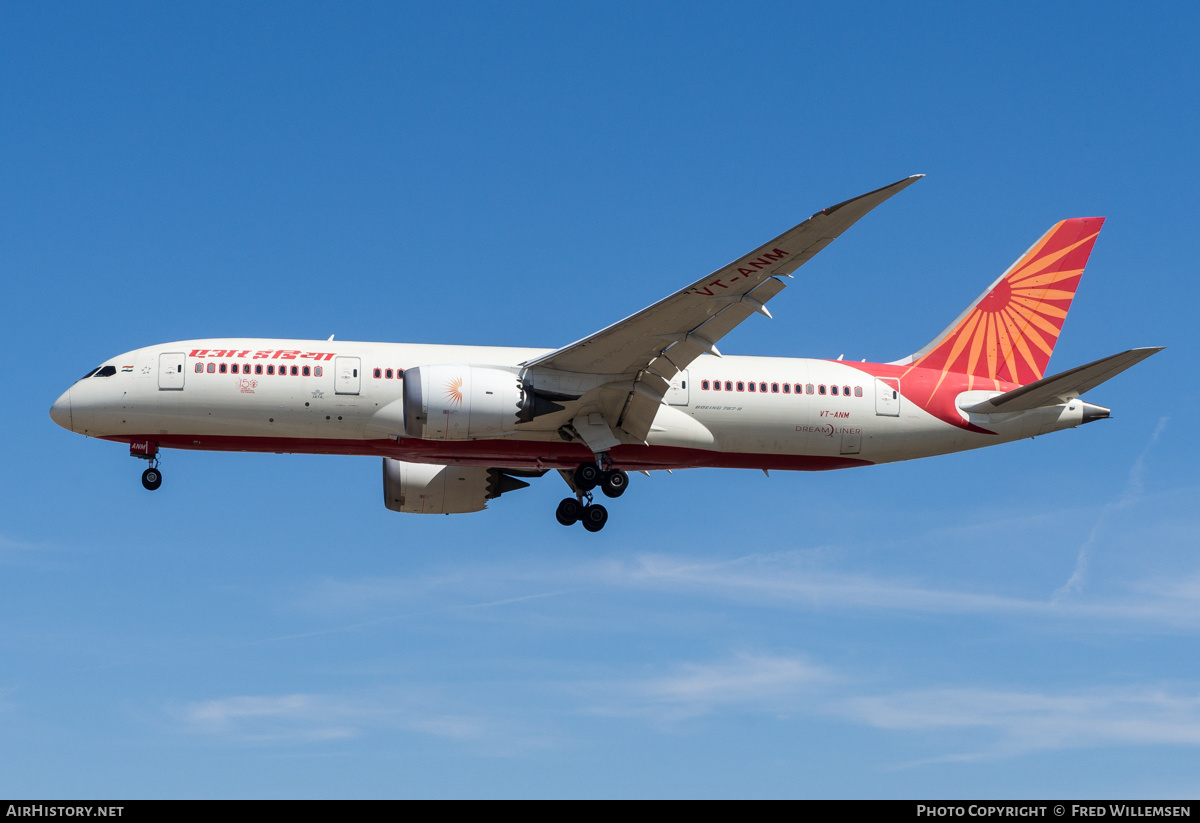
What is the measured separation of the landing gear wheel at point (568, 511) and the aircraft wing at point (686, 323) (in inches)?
101

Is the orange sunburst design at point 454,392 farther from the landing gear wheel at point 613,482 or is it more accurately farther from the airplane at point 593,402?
the landing gear wheel at point 613,482

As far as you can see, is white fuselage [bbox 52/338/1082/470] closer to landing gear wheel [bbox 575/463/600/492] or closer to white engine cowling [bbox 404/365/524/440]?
landing gear wheel [bbox 575/463/600/492]

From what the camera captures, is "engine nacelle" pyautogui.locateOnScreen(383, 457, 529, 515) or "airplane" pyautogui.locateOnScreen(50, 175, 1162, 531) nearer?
A: "airplane" pyautogui.locateOnScreen(50, 175, 1162, 531)

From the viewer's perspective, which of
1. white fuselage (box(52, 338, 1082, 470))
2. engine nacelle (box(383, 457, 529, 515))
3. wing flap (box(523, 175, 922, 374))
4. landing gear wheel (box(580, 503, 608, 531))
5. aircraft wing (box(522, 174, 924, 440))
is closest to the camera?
wing flap (box(523, 175, 922, 374))

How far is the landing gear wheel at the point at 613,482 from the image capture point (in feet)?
105

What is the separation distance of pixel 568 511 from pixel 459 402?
5231 millimetres

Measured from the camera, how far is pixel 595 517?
32812mm

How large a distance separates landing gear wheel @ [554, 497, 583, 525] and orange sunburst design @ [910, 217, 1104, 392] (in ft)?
30.5

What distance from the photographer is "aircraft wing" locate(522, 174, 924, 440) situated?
83.4 ft

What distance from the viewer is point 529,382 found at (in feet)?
99.2

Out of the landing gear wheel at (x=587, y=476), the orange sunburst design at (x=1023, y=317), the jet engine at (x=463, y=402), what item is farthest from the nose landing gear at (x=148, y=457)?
the orange sunburst design at (x=1023, y=317)

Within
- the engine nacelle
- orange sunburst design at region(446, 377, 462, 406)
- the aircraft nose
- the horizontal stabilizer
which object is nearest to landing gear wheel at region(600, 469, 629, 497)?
orange sunburst design at region(446, 377, 462, 406)

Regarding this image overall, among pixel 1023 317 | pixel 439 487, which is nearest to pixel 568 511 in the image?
pixel 439 487
